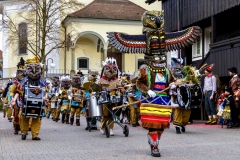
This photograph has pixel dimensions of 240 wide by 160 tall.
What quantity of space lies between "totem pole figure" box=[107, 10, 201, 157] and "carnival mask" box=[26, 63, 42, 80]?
10.9ft

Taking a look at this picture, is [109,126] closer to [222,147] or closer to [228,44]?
[222,147]

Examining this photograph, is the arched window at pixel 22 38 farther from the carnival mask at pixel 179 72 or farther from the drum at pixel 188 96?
the carnival mask at pixel 179 72

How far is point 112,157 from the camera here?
8.70 metres

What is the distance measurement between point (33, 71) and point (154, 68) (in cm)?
405

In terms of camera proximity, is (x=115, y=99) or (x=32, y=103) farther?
(x=115, y=99)

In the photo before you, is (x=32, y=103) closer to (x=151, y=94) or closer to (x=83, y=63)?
(x=151, y=94)

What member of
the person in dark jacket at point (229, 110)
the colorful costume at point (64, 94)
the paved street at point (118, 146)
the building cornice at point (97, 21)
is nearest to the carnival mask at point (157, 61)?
the paved street at point (118, 146)

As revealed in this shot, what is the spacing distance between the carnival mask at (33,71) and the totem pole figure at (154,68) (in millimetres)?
3332

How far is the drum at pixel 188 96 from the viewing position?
13.6m

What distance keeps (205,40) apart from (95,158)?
15927 mm

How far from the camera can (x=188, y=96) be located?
45.1ft

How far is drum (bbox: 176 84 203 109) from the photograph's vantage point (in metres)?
13.6

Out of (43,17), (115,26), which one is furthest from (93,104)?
(115,26)

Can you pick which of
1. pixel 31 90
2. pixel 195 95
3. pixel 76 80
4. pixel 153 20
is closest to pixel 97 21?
pixel 76 80
